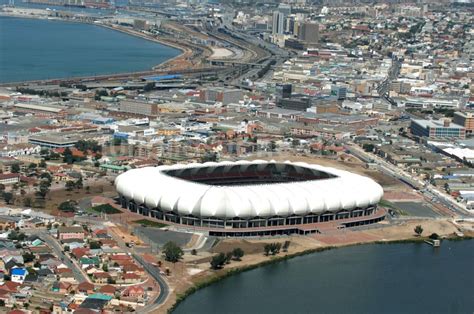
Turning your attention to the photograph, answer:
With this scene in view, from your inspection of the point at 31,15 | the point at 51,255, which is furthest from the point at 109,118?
the point at 31,15

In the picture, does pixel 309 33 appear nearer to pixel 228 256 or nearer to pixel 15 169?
pixel 15 169

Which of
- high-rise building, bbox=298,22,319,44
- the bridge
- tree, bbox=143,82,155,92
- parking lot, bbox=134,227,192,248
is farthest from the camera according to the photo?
high-rise building, bbox=298,22,319,44

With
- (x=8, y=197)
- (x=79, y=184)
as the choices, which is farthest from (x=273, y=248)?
(x=79, y=184)

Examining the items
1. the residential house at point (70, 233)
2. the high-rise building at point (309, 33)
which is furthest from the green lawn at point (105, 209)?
the high-rise building at point (309, 33)

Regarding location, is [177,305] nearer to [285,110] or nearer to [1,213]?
[1,213]

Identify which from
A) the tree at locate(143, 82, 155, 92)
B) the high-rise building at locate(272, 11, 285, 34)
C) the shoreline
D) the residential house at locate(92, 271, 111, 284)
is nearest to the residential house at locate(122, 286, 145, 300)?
the residential house at locate(92, 271, 111, 284)

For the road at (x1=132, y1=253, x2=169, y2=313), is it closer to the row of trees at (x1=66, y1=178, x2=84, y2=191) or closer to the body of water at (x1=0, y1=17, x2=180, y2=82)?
the row of trees at (x1=66, y1=178, x2=84, y2=191)

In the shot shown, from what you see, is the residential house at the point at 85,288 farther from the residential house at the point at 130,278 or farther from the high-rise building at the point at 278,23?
the high-rise building at the point at 278,23
